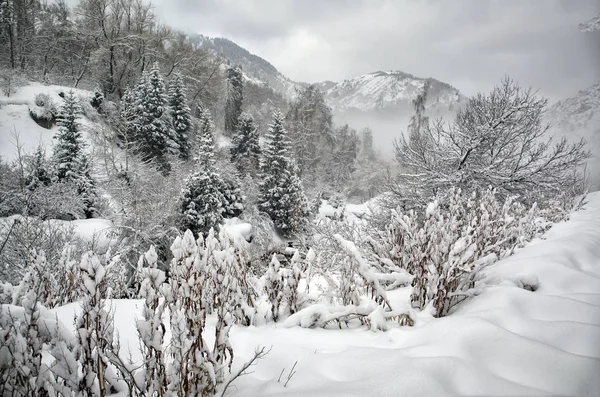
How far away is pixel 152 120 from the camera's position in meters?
25.4

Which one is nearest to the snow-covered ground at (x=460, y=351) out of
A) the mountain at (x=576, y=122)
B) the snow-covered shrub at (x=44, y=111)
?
the mountain at (x=576, y=122)

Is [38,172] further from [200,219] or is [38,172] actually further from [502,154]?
[502,154]

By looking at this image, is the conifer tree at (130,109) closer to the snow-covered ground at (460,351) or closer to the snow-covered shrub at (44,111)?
the snow-covered shrub at (44,111)

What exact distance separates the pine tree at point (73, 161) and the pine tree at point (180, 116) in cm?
1039

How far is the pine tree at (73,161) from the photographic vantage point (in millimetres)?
16875

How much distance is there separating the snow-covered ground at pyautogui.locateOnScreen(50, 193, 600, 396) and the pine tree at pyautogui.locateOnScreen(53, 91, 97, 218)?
59.5 ft

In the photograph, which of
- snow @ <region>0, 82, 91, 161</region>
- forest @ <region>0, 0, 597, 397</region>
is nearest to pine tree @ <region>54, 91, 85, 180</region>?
forest @ <region>0, 0, 597, 397</region>

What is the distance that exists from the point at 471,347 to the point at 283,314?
5.13 feet

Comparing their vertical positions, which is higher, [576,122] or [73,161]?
[73,161]

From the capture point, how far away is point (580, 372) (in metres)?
1.28

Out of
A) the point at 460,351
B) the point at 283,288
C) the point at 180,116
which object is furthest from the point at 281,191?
the point at 460,351

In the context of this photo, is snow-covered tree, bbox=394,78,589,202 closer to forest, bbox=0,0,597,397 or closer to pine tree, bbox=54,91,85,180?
forest, bbox=0,0,597,397

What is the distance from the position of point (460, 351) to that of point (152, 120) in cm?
2883

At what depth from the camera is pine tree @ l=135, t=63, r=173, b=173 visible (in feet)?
82.4
